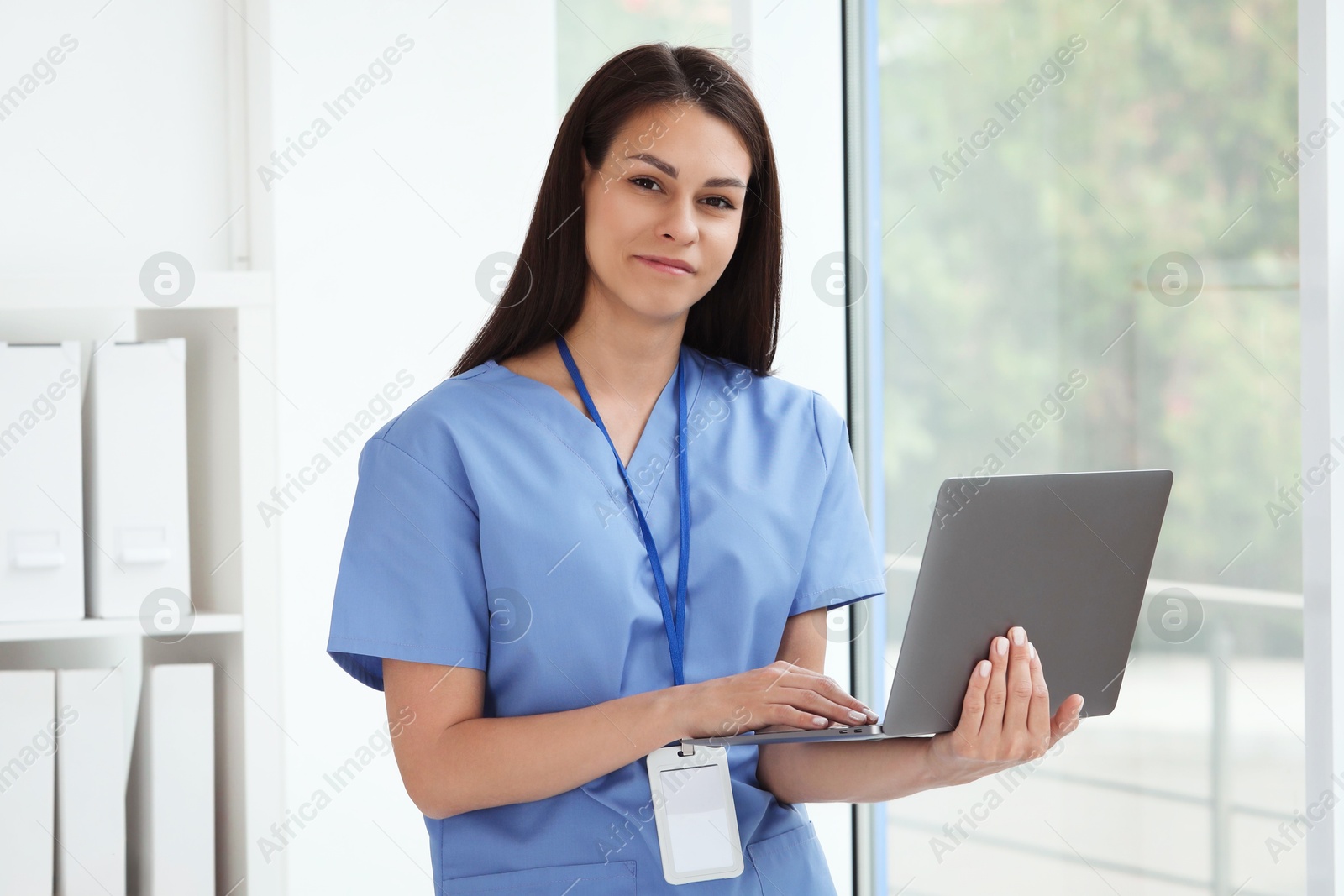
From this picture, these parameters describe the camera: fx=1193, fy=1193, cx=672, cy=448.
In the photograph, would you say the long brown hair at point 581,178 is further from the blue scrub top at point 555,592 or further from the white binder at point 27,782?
the white binder at point 27,782

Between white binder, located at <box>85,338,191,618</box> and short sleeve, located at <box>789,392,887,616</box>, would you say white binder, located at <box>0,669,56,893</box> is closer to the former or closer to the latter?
white binder, located at <box>85,338,191,618</box>

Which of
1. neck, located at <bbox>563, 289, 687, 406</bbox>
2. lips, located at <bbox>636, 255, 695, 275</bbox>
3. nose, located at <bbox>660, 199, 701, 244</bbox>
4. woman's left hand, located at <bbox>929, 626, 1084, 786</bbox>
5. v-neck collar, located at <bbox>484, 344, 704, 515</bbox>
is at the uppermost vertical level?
nose, located at <bbox>660, 199, 701, 244</bbox>

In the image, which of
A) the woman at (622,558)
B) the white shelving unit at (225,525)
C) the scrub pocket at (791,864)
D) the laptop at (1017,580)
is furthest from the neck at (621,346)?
the white shelving unit at (225,525)

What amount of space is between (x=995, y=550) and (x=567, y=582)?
1.23ft

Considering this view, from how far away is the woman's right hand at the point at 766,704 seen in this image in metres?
0.97

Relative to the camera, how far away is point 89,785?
158 centimetres

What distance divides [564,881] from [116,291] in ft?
3.32

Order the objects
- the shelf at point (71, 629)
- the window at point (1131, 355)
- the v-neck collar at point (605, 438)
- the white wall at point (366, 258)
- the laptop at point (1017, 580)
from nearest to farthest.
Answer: the laptop at point (1017, 580) < the v-neck collar at point (605, 438) < the window at point (1131, 355) < the shelf at point (71, 629) < the white wall at point (366, 258)

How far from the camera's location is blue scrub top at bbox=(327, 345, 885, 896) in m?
1.06

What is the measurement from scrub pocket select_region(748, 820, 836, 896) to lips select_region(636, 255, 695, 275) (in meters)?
0.54

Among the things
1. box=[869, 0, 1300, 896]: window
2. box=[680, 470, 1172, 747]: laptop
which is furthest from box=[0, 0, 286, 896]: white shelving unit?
box=[869, 0, 1300, 896]: window

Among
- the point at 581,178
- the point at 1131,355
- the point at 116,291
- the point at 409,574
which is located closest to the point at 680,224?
the point at 581,178

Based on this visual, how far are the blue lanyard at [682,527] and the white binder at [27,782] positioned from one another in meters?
0.90

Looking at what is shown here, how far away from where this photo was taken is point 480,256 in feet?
6.53
